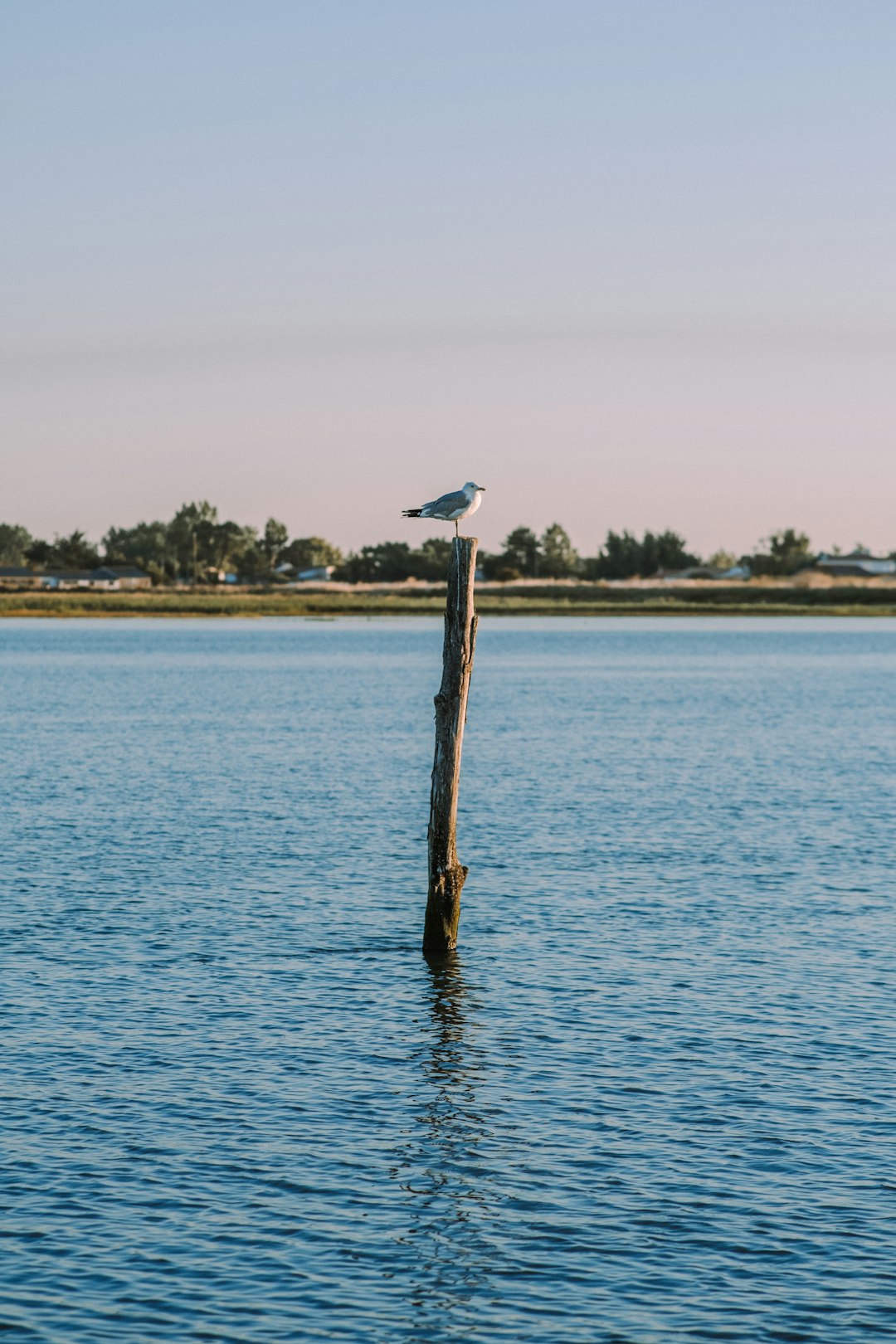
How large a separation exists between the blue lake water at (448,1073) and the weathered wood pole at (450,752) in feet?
2.83

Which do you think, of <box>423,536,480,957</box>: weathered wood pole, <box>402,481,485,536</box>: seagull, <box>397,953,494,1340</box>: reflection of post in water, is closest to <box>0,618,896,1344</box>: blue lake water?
<box>397,953,494,1340</box>: reflection of post in water

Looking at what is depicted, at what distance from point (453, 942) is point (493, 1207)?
37.8 ft

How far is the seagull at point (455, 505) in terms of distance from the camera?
2667 centimetres

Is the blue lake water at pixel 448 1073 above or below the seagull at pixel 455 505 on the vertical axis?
below

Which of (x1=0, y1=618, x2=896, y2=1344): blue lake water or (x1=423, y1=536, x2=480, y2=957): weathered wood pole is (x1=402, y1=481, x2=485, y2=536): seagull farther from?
(x1=0, y1=618, x2=896, y2=1344): blue lake water

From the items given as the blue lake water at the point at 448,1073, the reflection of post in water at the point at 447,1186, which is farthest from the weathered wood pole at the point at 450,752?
the reflection of post in water at the point at 447,1186

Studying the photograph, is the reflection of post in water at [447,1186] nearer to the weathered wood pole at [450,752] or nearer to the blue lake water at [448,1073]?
the blue lake water at [448,1073]

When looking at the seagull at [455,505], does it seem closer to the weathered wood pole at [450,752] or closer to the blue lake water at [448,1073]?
the weathered wood pole at [450,752]

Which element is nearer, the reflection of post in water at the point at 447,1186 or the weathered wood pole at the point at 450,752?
the reflection of post in water at the point at 447,1186

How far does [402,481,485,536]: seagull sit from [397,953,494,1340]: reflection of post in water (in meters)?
8.63

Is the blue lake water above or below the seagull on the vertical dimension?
below

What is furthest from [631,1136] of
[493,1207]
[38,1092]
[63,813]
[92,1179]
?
[63,813]

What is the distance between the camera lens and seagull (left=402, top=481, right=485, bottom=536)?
26.7 meters

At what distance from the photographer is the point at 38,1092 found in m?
18.9
